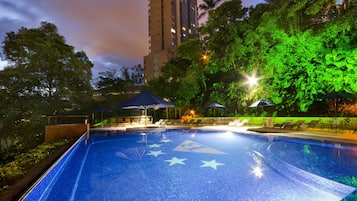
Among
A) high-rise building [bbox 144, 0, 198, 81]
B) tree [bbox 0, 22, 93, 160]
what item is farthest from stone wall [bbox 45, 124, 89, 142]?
high-rise building [bbox 144, 0, 198, 81]

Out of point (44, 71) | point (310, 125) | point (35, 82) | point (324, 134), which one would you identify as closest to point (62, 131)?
point (35, 82)

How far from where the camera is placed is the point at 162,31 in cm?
8200

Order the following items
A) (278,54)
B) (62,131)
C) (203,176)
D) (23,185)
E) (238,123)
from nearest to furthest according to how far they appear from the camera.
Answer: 1. (23,185)
2. (203,176)
3. (62,131)
4. (278,54)
5. (238,123)

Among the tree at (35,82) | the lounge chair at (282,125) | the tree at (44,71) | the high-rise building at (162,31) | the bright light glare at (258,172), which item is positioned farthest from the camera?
the high-rise building at (162,31)

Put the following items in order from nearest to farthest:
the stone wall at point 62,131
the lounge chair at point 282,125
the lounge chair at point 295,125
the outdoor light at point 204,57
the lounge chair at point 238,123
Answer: the stone wall at point 62,131 < the lounge chair at point 295,125 < the lounge chair at point 282,125 < the lounge chair at point 238,123 < the outdoor light at point 204,57

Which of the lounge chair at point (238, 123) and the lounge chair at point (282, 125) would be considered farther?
the lounge chair at point (238, 123)

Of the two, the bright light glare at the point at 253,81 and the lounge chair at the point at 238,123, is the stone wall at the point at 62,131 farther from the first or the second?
the bright light glare at the point at 253,81

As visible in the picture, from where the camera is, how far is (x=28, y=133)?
19594 millimetres

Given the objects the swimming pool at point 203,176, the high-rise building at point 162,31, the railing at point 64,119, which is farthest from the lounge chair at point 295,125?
the high-rise building at point 162,31

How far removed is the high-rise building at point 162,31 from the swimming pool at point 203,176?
230ft

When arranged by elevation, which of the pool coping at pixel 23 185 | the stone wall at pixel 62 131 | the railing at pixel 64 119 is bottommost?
the pool coping at pixel 23 185

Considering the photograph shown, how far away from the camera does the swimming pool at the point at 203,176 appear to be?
4578mm

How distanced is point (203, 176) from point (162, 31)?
81.3 meters

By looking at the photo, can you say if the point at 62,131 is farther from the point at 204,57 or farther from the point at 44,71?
the point at 204,57
